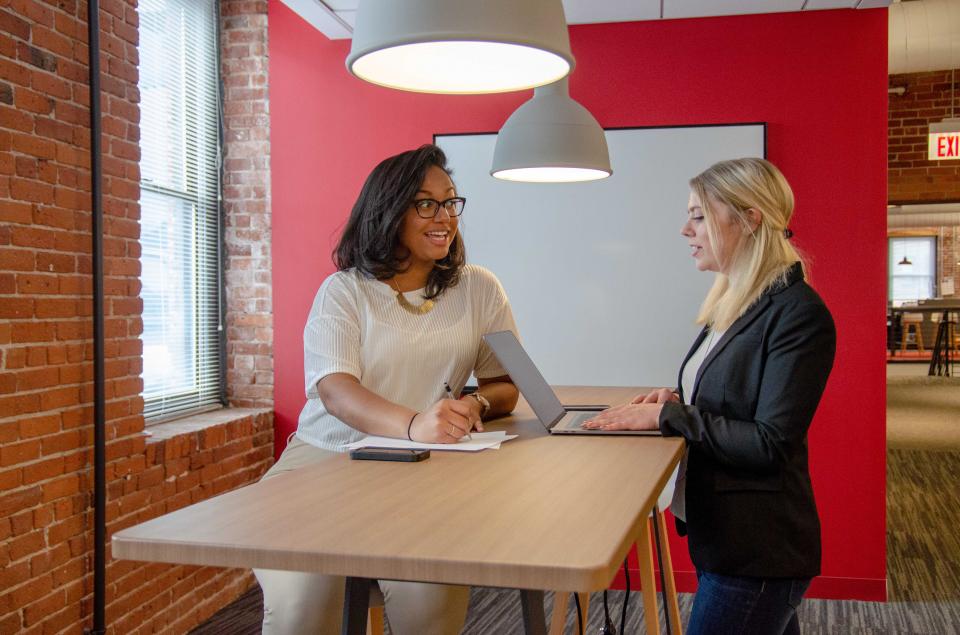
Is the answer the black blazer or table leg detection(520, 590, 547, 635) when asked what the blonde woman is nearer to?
the black blazer

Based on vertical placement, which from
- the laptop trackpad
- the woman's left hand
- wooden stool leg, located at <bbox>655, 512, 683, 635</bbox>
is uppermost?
the woman's left hand

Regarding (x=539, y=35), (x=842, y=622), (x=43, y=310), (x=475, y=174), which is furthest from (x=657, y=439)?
(x=475, y=174)

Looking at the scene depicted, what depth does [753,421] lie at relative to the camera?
191 centimetres

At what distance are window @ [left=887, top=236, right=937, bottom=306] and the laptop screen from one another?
2116 cm

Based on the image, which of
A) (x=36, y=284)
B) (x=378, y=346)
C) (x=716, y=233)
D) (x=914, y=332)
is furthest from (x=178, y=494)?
(x=914, y=332)

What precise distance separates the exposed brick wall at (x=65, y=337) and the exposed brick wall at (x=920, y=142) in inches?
340

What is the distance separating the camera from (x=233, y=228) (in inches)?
179

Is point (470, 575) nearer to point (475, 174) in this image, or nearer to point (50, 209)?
point (50, 209)

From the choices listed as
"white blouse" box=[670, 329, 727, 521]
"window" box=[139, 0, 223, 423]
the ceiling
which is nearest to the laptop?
"white blouse" box=[670, 329, 727, 521]

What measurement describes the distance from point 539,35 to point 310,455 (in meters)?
1.20

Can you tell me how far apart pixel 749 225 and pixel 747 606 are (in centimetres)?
83

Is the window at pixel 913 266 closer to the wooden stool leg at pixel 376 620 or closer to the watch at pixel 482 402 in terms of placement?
the watch at pixel 482 402

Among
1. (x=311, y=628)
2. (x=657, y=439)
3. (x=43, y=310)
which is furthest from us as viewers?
(x=43, y=310)

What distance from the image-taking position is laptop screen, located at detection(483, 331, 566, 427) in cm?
221
